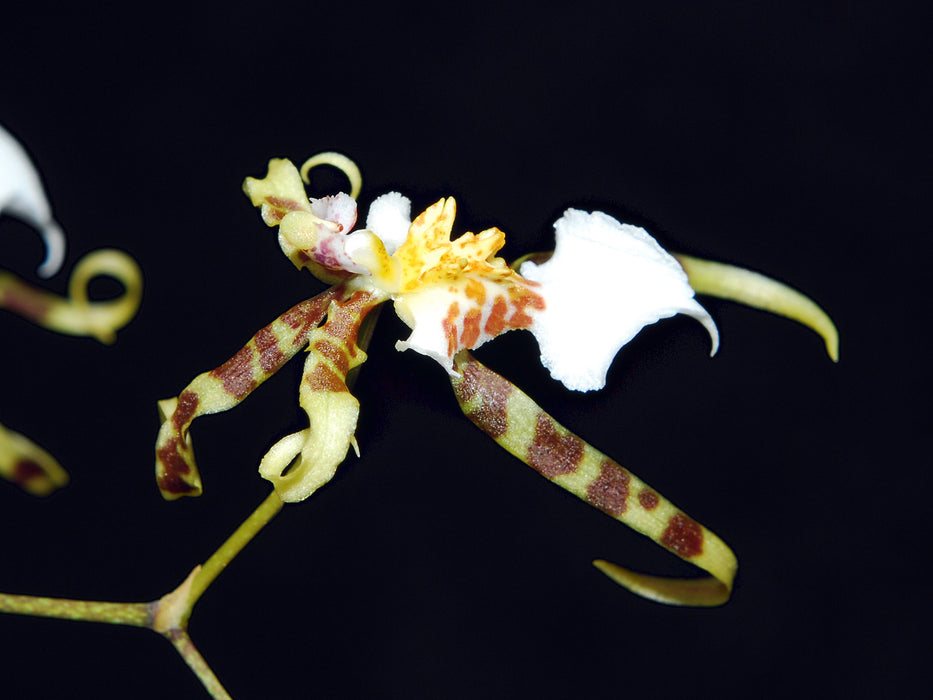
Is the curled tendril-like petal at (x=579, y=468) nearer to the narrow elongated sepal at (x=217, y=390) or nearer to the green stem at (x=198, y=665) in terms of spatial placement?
the narrow elongated sepal at (x=217, y=390)

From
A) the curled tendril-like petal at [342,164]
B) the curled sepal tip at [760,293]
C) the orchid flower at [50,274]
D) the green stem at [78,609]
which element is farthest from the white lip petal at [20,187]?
the curled sepal tip at [760,293]

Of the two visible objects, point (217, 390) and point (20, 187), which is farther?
point (217, 390)

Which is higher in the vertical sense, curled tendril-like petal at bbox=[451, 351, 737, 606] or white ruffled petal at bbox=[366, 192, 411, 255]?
white ruffled petal at bbox=[366, 192, 411, 255]

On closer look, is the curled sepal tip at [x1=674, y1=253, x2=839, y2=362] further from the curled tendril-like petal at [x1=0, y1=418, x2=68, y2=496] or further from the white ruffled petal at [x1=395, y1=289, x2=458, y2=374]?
the curled tendril-like petal at [x1=0, y1=418, x2=68, y2=496]

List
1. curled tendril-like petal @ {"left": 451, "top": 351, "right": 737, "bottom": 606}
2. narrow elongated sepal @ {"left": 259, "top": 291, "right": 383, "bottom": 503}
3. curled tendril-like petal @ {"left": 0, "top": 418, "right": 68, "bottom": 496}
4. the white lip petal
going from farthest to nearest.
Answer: curled tendril-like petal @ {"left": 451, "top": 351, "right": 737, "bottom": 606} < narrow elongated sepal @ {"left": 259, "top": 291, "right": 383, "bottom": 503} < the white lip petal < curled tendril-like petal @ {"left": 0, "top": 418, "right": 68, "bottom": 496}

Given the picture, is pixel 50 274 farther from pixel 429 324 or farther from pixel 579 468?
pixel 579 468

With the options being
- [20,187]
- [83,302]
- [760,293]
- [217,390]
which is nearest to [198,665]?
[217,390]

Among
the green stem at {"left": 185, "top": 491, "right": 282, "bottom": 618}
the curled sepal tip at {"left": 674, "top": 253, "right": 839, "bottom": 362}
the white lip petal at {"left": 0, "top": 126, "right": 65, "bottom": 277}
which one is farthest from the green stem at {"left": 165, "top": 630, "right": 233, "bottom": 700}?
the curled sepal tip at {"left": 674, "top": 253, "right": 839, "bottom": 362}
